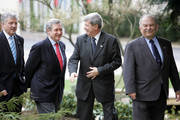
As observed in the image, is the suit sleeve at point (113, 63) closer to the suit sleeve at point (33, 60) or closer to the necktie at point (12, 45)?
the suit sleeve at point (33, 60)

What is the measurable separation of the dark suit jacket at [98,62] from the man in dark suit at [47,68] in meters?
0.22

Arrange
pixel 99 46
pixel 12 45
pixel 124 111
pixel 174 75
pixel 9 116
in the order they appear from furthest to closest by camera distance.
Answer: pixel 124 111
pixel 99 46
pixel 12 45
pixel 174 75
pixel 9 116

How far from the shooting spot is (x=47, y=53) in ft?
12.4

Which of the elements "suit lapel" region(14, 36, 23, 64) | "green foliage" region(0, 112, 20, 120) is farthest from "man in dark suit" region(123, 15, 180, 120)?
"green foliage" region(0, 112, 20, 120)

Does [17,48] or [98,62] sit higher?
[17,48]

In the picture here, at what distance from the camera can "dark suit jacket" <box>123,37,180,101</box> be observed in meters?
3.45

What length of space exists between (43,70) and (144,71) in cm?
127

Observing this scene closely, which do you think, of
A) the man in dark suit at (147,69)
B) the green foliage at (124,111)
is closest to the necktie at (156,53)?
the man in dark suit at (147,69)

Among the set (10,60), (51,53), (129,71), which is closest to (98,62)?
(129,71)

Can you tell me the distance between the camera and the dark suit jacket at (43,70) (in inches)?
148

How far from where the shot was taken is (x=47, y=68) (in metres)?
3.77

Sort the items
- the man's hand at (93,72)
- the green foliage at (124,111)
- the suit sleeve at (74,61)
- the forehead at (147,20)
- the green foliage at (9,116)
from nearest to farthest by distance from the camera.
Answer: the green foliage at (9,116)
the forehead at (147,20)
the man's hand at (93,72)
the suit sleeve at (74,61)
the green foliage at (124,111)

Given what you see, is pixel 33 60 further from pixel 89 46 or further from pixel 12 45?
pixel 89 46

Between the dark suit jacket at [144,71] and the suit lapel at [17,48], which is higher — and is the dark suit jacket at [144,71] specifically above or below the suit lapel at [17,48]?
below
